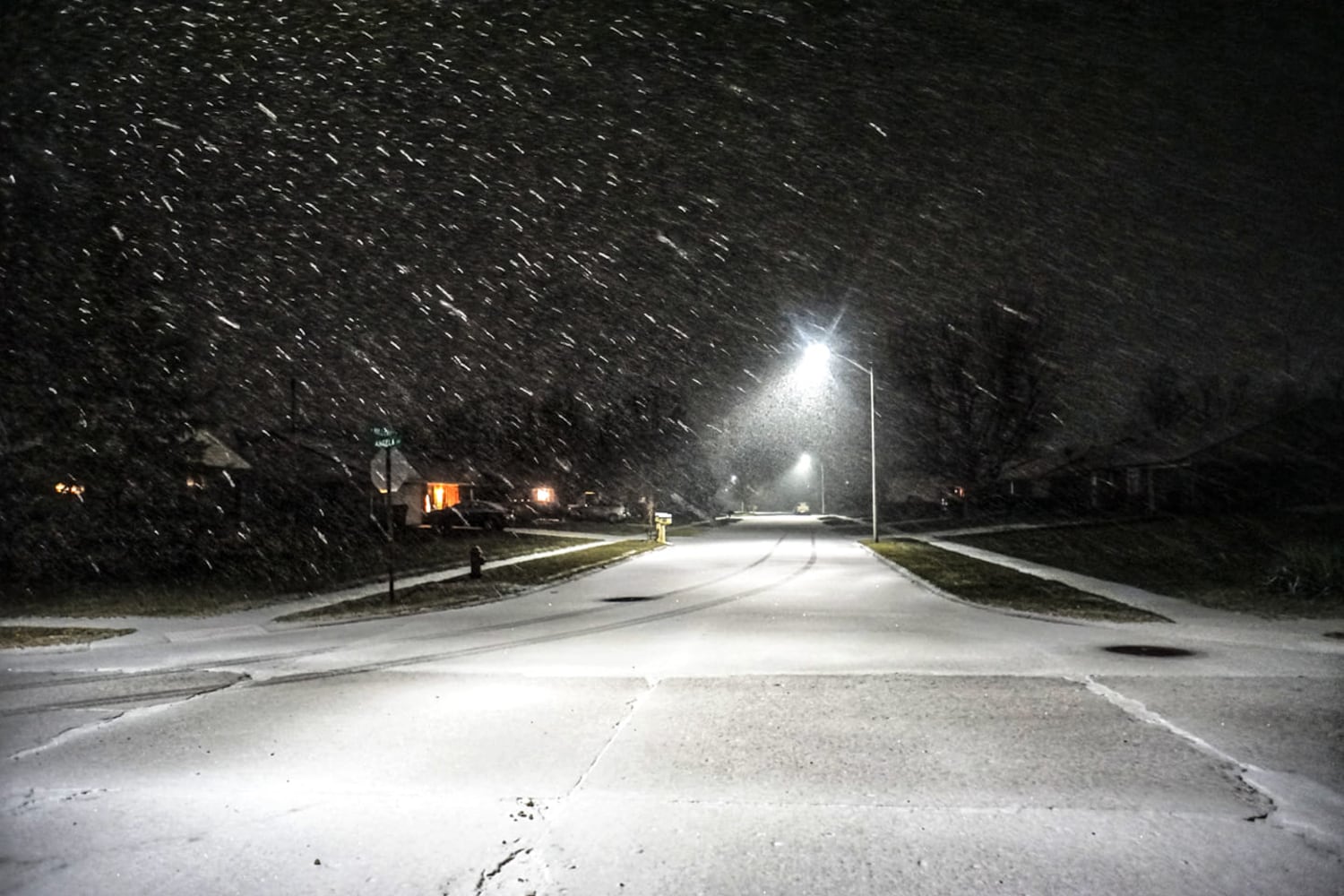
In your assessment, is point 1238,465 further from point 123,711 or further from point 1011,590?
point 123,711

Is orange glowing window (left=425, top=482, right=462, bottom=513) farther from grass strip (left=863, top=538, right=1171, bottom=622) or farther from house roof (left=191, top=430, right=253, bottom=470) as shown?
grass strip (left=863, top=538, right=1171, bottom=622)

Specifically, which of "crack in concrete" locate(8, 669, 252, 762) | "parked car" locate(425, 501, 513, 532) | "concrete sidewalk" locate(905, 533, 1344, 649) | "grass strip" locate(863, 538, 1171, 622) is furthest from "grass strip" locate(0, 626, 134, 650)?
"parked car" locate(425, 501, 513, 532)

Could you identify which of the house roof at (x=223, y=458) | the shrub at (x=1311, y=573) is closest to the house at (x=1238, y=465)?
the shrub at (x=1311, y=573)

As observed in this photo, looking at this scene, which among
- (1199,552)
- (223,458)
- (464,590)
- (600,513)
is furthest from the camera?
(600,513)

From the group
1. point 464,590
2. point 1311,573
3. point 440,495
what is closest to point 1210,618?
point 1311,573

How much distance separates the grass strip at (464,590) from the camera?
15961mm

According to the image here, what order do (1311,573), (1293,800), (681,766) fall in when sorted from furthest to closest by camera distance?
(1311,573) < (681,766) < (1293,800)

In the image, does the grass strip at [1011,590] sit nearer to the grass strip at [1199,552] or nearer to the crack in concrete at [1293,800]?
the grass strip at [1199,552]

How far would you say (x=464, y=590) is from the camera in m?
19.0

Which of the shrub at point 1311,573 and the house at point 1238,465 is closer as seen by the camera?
the shrub at point 1311,573

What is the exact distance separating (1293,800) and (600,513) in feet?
209

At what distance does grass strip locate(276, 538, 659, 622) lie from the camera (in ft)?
52.4

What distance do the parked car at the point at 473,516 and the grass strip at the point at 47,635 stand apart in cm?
3251

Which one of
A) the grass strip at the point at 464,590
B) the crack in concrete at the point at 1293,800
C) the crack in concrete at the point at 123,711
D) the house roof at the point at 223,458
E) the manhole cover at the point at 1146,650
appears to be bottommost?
the manhole cover at the point at 1146,650
